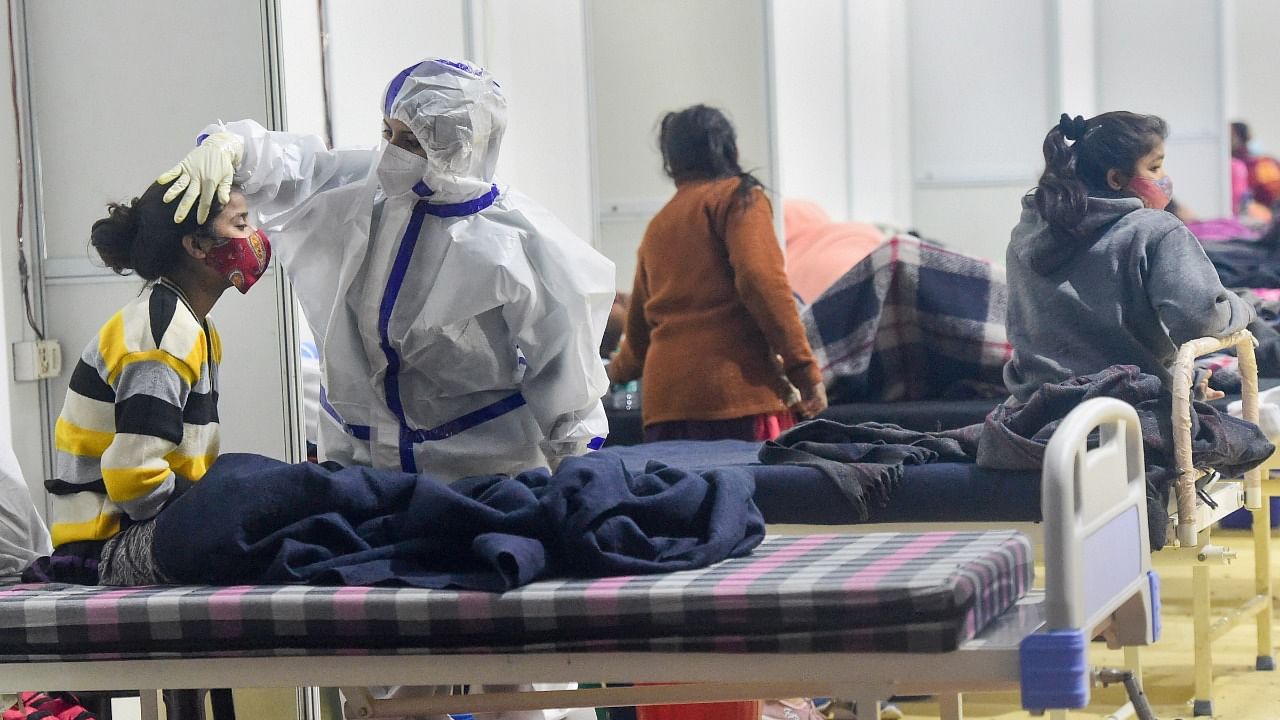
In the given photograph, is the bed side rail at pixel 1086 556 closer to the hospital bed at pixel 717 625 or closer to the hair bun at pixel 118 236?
the hospital bed at pixel 717 625

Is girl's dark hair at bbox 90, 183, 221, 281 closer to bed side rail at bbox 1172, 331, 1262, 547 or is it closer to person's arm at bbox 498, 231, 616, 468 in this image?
person's arm at bbox 498, 231, 616, 468

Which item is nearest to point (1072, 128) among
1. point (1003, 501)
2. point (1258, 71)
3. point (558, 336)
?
point (1003, 501)

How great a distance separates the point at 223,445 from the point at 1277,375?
294 cm

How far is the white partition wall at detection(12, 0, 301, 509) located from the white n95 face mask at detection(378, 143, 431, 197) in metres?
0.88

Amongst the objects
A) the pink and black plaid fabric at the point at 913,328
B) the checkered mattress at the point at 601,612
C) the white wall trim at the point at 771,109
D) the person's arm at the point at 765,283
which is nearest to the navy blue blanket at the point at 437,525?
the checkered mattress at the point at 601,612

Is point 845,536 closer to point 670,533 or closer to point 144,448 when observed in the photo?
point 670,533

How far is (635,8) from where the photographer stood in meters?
5.73

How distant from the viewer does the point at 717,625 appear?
6.67ft

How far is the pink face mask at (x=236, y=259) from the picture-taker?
101 inches

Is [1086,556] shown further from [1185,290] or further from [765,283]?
[765,283]

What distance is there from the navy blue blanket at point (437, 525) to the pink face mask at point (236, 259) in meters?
0.36

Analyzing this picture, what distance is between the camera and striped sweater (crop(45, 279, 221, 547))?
242 centimetres

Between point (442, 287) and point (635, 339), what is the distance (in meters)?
1.96

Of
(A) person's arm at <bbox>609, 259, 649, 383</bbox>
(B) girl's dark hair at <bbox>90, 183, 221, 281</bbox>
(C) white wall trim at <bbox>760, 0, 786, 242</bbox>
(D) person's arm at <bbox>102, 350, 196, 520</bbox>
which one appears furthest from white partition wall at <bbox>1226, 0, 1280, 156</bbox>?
(D) person's arm at <bbox>102, 350, 196, 520</bbox>
